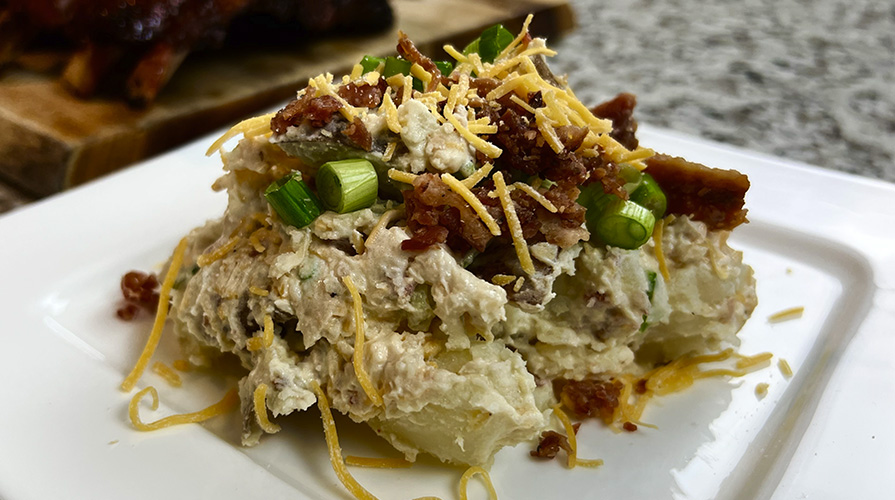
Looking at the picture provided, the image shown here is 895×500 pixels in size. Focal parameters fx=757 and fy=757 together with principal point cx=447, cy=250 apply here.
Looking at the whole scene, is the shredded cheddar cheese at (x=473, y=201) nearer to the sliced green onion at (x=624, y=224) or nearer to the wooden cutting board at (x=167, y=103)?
the sliced green onion at (x=624, y=224)

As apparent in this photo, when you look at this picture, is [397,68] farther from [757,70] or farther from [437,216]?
[757,70]

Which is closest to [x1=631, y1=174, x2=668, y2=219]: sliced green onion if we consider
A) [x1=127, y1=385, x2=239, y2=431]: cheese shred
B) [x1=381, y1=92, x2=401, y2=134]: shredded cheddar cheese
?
[x1=381, y1=92, x2=401, y2=134]: shredded cheddar cheese

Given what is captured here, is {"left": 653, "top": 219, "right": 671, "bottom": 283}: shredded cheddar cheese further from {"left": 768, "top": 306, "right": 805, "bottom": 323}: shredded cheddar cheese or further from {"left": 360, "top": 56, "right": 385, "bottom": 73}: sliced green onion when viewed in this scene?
{"left": 360, "top": 56, "right": 385, "bottom": 73}: sliced green onion

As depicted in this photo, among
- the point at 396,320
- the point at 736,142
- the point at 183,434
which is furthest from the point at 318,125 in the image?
the point at 736,142

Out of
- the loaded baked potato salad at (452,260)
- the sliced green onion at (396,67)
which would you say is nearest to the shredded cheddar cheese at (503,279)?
the loaded baked potato salad at (452,260)

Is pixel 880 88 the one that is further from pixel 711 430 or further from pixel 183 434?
pixel 183 434
